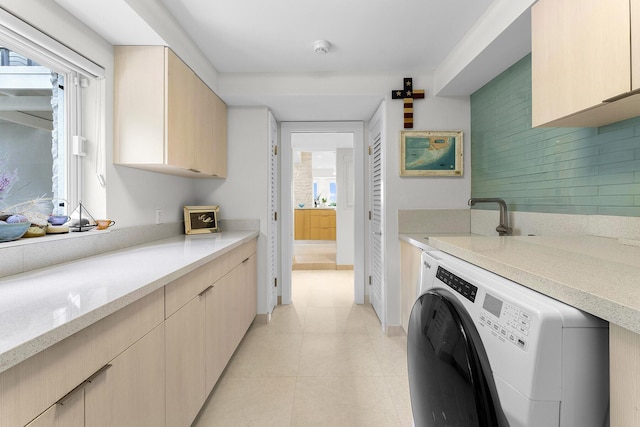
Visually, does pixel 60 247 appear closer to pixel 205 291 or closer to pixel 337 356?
pixel 205 291

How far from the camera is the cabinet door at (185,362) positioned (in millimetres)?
1211

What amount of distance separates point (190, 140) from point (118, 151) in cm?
44

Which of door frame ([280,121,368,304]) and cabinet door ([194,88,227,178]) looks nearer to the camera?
cabinet door ([194,88,227,178])

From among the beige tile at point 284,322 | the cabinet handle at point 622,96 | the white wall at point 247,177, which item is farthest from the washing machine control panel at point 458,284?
the white wall at point 247,177

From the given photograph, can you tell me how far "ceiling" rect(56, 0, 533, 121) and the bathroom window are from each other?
0.25 meters

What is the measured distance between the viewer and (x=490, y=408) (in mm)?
708

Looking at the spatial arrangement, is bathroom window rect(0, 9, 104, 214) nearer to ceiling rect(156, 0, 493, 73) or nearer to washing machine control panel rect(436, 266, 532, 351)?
ceiling rect(156, 0, 493, 73)

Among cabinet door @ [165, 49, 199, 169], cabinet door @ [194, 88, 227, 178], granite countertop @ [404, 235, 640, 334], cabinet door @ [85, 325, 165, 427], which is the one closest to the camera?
granite countertop @ [404, 235, 640, 334]

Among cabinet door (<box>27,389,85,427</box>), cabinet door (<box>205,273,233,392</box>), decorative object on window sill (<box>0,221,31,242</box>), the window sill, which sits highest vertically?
decorative object on window sill (<box>0,221,31,242</box>)

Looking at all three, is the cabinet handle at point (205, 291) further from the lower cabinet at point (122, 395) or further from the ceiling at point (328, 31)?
the ceiling at point (328, 31)

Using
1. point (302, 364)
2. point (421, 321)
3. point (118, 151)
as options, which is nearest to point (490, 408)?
point (421, 321)

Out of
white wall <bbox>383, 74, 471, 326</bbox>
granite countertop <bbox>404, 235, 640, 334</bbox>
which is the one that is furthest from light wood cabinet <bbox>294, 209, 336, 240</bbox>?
granite countertop <bbox>404, 235, 640, 334</bbox>

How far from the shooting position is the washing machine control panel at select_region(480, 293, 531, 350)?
2.10ft

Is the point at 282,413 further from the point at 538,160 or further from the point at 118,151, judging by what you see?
the point at 538,160
